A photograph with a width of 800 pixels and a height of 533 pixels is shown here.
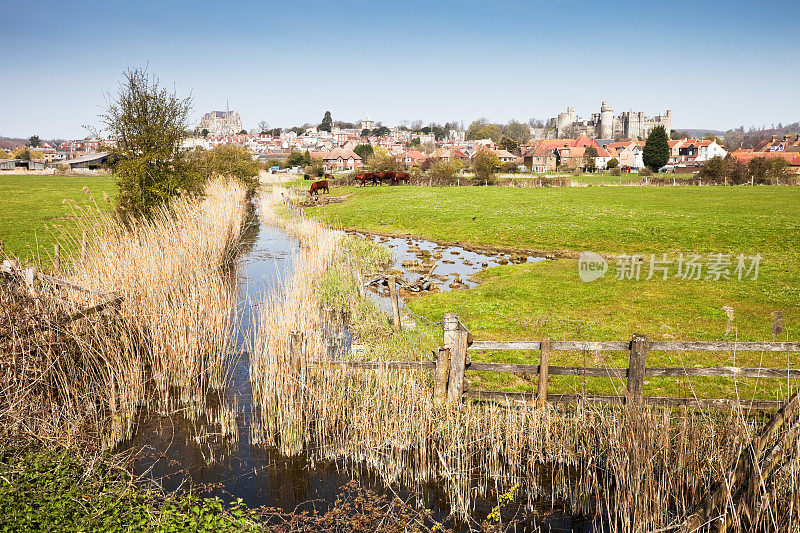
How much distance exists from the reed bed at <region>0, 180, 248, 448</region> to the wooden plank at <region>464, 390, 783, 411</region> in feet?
14.9

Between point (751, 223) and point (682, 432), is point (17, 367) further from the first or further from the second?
point (751, 223)

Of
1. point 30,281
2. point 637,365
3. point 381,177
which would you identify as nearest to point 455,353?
point 637,365

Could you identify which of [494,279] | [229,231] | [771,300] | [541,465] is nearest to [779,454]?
[541,465]

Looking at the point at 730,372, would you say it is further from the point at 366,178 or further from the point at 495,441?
the point at 366,178

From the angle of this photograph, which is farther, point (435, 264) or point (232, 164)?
point (232, 164)

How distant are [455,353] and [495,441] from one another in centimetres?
141

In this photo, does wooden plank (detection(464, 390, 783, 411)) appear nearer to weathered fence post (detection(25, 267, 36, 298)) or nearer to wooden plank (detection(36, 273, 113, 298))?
wooden plank (detection(36, 273, 113, 298))

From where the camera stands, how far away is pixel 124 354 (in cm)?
977

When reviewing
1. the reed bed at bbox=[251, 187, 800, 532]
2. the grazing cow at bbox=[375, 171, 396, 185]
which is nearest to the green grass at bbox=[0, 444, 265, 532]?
the reed bed at bbox=[251, 187, 800, 532]

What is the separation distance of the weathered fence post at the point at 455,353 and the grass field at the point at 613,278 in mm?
2003

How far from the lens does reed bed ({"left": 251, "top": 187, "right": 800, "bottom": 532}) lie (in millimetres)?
6379

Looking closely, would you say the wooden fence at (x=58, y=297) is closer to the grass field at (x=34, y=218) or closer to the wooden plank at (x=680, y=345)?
the grass field at (x=34, y=218)

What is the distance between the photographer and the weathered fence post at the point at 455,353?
27.3 ft

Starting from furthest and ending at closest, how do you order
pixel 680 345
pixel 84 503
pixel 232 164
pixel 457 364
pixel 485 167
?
1. pixel 485 167
2. pixel 232 164
3. pixel 457 364
4. pixel 680 345
5. pixel 84 503
